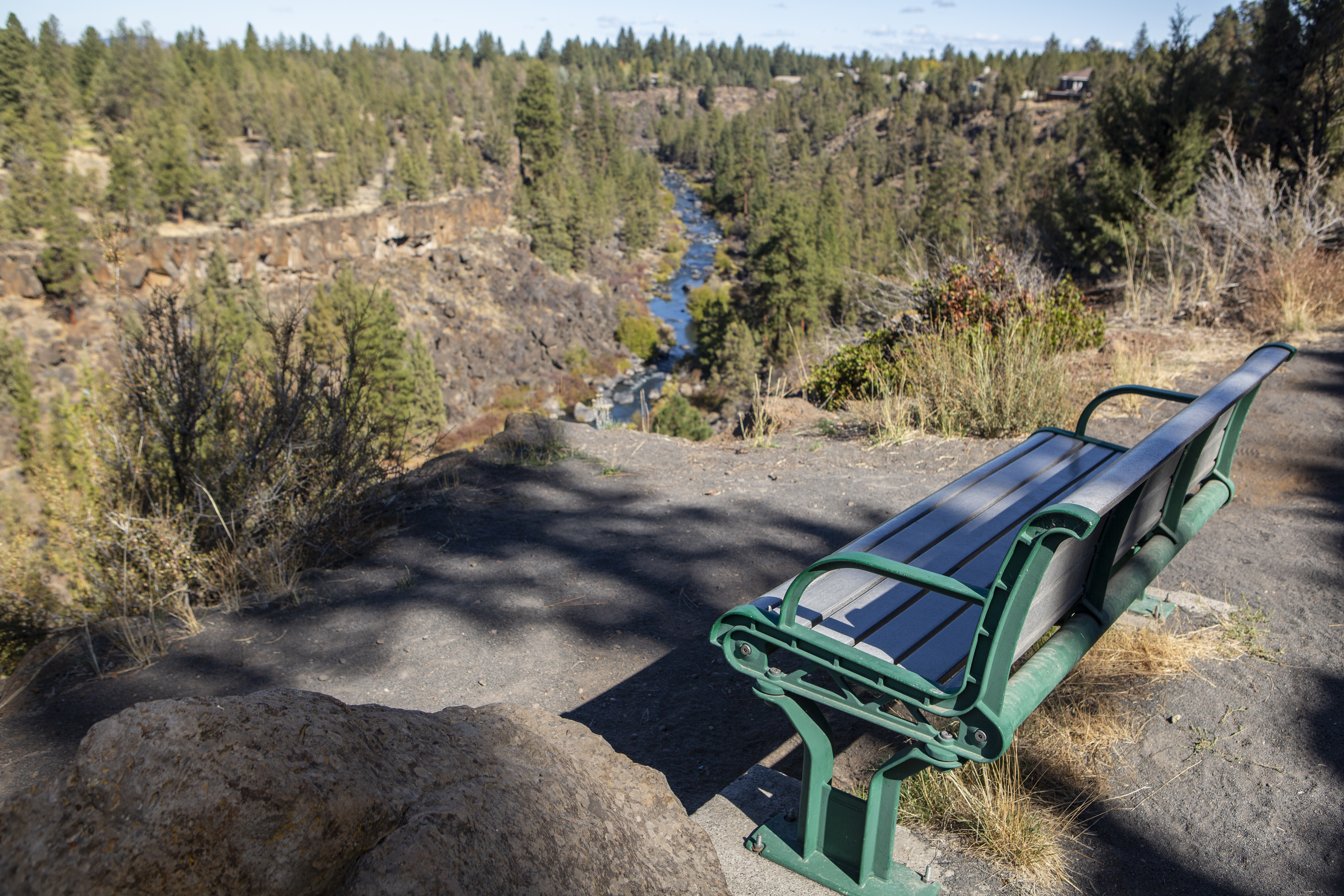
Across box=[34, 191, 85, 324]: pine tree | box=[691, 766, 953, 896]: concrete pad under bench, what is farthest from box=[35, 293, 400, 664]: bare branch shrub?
box=[34, 191, 85, 324]: pine tree

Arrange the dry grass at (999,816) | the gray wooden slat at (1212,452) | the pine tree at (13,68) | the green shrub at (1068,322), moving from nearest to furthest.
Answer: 1. the dry grass at (999,816)
2. the gray wooden slat at (1212,452)
3. the green shrub at (1068,322)
4. the pine tree at (13,68)

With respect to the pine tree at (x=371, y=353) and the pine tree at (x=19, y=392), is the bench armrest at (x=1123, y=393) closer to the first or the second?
the pine tree at (x=371, y=353)

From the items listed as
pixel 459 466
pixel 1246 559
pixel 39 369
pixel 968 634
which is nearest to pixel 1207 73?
pixel 1246 559

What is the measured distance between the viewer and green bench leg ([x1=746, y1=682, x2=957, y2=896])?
2020mm

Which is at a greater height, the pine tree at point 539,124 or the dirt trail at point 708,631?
the pine tree at point 539,124

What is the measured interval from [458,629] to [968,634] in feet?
8.29

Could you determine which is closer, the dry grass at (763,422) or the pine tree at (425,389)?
the dry grass at (763,422)

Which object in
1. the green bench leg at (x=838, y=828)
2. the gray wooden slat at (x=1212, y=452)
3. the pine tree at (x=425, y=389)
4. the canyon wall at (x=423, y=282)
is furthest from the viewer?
the canyon wall at (x=423, y=282)

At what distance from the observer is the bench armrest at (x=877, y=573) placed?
178 cm

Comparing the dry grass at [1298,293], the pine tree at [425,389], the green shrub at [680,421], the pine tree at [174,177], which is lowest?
the pine tree at [425,389]

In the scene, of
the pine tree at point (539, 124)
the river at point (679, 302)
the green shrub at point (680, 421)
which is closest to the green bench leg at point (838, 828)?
the river at point (679, 302)

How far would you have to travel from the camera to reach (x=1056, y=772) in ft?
8.27

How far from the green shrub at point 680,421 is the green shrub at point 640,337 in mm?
27446

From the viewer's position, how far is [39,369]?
3509 cm
